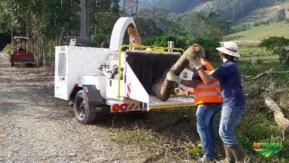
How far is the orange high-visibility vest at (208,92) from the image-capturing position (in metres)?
7.30

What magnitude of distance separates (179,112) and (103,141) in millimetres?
2665

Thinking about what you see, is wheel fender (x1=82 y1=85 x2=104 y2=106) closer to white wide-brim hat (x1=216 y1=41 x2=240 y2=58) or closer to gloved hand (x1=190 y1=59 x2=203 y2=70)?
gloved hand (x1=190 y1=59 x2=203 y2=70)

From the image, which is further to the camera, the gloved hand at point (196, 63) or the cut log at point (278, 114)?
the cut log at point (278, 114)

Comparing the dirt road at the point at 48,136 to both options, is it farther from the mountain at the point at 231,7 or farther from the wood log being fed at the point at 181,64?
the mountain at the point at 231,7

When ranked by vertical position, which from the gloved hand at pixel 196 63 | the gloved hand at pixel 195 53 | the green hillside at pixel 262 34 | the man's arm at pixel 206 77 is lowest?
the man's arm at pixel 206 77

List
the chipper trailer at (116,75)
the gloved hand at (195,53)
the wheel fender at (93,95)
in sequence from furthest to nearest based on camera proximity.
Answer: the wheel fender at (93,95)
the chipper trailer at (116,75)
the gloved hand at (195,53)

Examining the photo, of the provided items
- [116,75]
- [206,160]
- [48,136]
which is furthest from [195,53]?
[48,136]

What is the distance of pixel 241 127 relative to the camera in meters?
9.33

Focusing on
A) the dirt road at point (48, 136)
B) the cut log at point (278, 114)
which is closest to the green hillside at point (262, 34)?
the cut log at point (278, 114)

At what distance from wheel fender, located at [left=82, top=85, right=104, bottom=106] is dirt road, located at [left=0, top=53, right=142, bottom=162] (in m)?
0.53

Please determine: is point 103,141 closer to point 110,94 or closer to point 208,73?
point 110,94

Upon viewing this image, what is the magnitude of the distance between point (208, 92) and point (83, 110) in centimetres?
357

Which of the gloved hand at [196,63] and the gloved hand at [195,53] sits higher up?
the gloved hand at [195,53]

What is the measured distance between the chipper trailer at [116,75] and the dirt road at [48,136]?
1.79 ft
